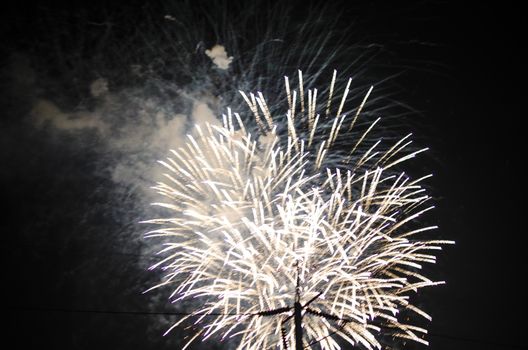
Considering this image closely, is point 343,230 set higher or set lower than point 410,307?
higher

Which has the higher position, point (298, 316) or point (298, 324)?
point (298, 316)

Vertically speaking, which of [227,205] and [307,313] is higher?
[227,205]

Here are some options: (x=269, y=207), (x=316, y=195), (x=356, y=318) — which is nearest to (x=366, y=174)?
(x=316, y=195)

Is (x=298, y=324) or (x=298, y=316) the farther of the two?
(x=298, y=316)

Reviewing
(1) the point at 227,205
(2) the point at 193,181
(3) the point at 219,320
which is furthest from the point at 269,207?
(3) the point at 219,320

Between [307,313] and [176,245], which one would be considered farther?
[176,245]

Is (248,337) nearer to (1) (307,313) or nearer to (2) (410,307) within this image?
(1) (307,313)

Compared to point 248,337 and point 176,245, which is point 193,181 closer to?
point 176,245

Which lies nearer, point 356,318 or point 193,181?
point 356,318

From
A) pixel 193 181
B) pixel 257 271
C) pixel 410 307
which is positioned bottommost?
pixel 410 307
